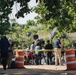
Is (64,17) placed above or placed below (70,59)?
above

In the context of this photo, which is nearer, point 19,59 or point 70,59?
point 70,59

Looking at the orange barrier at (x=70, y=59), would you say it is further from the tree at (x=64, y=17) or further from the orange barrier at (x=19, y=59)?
the tree at (x=64, y=17)

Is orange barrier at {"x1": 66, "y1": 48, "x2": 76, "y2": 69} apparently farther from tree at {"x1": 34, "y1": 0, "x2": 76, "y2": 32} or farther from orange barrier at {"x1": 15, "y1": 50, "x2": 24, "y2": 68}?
tree at {"x1": 34, "y1": 0, "x2": 76, "y2": 32}

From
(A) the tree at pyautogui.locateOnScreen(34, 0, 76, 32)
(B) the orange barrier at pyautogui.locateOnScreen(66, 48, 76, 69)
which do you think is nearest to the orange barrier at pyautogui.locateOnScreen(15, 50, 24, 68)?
(B) the orange barrier at pyautogui.locateOnScreen(66, 48, 76, 69)

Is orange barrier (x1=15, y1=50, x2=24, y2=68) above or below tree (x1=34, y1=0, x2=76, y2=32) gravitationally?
below

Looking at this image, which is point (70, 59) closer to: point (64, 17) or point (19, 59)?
point (19, 59)

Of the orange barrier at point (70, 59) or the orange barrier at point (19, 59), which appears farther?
the orange barrier at point (19, 59)

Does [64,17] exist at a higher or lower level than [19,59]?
higher

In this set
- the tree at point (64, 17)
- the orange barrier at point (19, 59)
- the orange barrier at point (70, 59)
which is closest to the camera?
the orange barrier at point (70, 59)

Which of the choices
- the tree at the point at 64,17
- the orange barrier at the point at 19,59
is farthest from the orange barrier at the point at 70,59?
the tree at the point at 64,17

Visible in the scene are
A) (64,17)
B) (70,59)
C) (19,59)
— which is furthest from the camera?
(64,17)

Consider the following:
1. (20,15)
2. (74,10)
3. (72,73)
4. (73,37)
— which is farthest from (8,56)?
(73,37)

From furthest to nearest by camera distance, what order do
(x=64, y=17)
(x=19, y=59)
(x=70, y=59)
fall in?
(x=64, y=17), (x=19, y=59), (x=70, y=59)

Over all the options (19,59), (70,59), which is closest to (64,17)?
(19,59)
